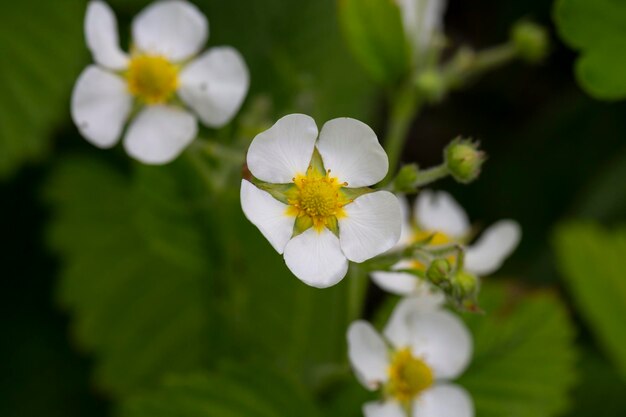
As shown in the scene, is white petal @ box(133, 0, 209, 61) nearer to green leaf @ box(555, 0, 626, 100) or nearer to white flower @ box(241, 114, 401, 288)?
white flower @ box(241, 114, 401, 288)

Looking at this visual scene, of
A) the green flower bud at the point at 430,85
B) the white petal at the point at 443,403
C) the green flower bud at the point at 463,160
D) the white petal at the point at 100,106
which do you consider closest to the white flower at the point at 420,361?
the white petal at the point at 443,403

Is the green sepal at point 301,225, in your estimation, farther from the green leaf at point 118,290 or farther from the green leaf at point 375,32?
the green leaf at point 118,290

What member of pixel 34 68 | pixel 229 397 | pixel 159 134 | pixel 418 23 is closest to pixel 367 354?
pixel 229 397

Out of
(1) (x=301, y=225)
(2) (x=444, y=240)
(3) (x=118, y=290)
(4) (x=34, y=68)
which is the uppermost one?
(4) (x=34, y=68)

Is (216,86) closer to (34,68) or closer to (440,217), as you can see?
(440,217)

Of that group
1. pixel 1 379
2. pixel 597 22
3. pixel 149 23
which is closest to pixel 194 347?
pixel 1 379

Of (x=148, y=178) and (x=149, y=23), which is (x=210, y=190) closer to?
(x=148, y=178)

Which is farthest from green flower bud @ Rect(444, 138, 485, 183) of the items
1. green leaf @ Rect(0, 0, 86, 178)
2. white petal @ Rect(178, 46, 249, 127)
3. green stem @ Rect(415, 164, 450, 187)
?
green leaf @ Rect(0, 0, 86, 178)
